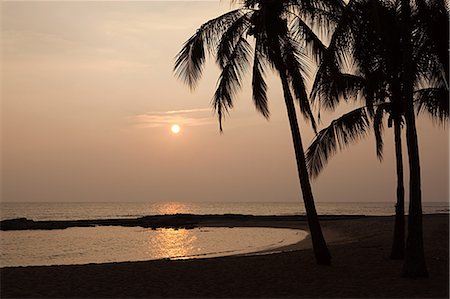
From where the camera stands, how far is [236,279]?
43.4 feet

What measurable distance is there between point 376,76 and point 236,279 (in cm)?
762

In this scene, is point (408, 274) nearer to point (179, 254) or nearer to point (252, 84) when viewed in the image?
point (252, 84)

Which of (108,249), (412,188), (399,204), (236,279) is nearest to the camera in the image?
(412,188)

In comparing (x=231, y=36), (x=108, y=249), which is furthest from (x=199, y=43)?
(x=108, y=249)

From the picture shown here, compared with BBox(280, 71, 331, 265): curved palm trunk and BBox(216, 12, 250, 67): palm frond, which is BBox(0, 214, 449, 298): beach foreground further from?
BBox(216, 12, 250, 67): palm frond

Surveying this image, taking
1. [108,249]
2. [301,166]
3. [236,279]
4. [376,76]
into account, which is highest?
[376,76]

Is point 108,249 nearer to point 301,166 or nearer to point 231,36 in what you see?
point 301,166

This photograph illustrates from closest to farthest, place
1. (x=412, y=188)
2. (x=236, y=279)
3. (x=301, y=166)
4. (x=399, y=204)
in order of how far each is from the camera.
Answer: (x=412, y=188)
(x=236, y=279)
(x=301, y=166)
(x=399, y=204)

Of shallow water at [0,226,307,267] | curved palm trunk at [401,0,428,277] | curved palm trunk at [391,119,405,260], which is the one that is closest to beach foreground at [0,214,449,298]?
curved palm trunk at [401,0,428,277]

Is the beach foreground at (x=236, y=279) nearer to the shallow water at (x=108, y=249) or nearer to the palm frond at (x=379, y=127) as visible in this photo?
the palm frond at (x=379, y=127)

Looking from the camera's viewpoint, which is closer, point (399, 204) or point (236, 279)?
point (236, 279)

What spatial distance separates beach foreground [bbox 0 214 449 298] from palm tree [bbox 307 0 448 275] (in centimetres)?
193

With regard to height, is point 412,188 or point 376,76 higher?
point 376,76

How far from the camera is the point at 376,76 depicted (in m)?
15.3
